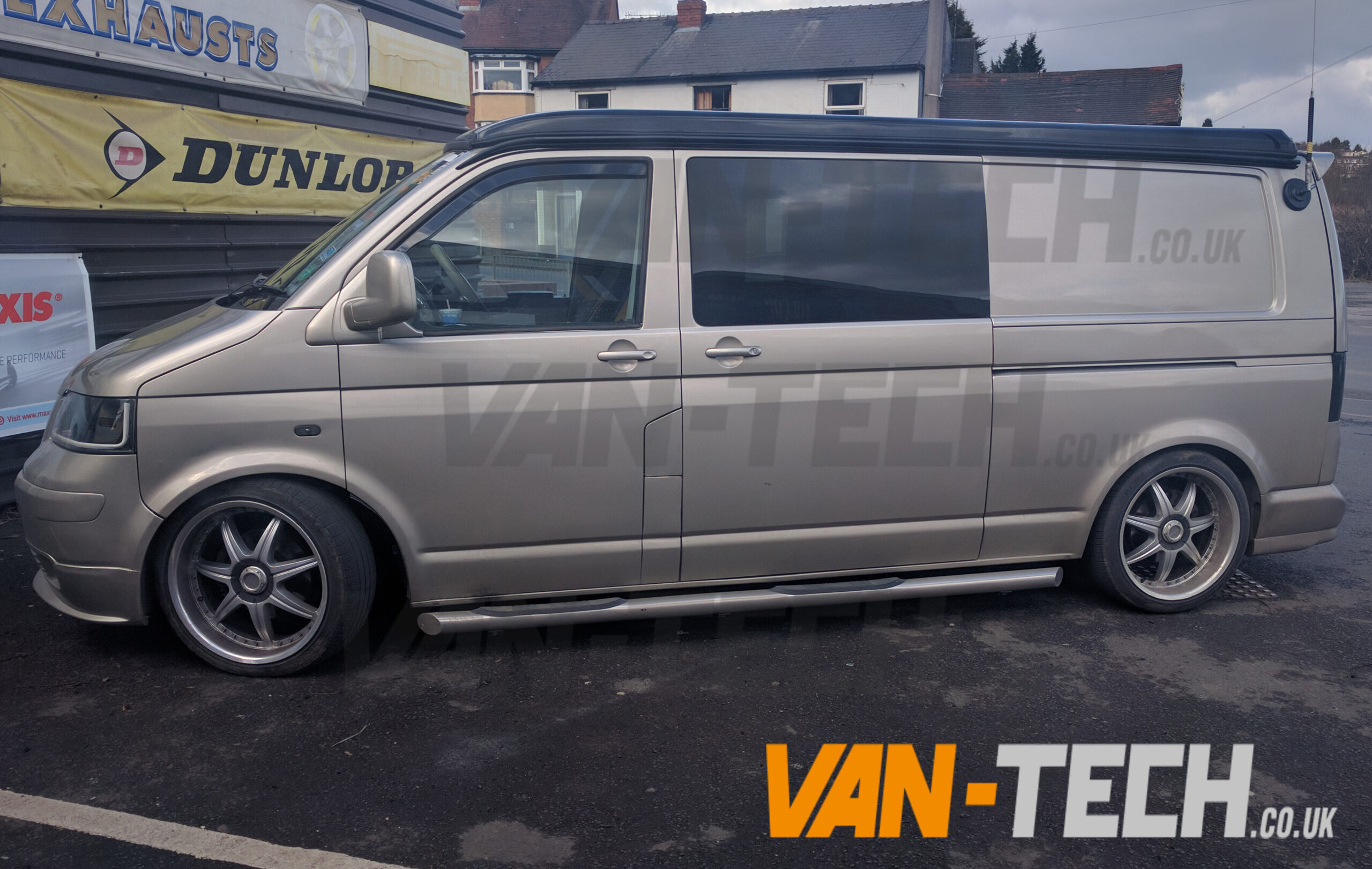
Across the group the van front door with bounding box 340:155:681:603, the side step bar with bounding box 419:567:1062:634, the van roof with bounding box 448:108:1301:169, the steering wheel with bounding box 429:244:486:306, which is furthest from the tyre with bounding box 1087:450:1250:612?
the steering wheel with bounding box 429:244:486:306

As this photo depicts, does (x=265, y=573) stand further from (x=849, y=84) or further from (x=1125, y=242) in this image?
(x=849, y=84)

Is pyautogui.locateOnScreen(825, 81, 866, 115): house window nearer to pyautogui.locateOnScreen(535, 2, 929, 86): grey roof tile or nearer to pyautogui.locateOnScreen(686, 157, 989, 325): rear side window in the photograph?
pyautogui.locateOnScreen(535, 2, 929, 86): grey roof tile

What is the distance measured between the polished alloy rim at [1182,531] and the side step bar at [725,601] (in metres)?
0.44

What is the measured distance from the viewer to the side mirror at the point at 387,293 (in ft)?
11.2

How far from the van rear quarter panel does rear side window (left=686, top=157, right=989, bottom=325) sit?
0.18m

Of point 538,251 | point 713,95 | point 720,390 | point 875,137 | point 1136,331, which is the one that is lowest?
point 720,390

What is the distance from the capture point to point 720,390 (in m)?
3.86

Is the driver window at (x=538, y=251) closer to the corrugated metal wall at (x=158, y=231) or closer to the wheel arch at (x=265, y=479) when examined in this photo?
the wheel arch at (x=265, y=479)

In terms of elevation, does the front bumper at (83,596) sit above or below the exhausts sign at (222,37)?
below

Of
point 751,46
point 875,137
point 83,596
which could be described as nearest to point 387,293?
point 83,596

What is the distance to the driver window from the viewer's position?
12.3 ft

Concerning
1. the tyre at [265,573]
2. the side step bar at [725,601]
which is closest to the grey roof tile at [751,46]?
the side step bar at [725,601]

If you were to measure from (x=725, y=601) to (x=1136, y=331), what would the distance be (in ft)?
6.94

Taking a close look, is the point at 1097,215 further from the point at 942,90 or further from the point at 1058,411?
the point at 942,90
